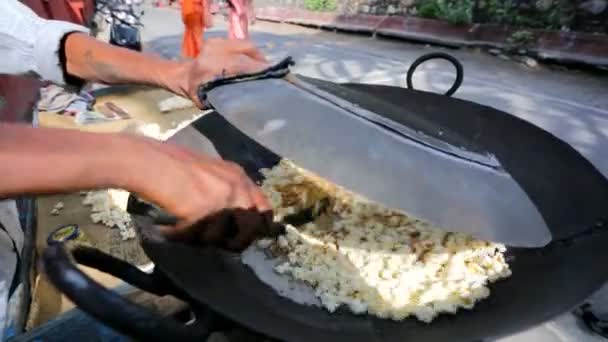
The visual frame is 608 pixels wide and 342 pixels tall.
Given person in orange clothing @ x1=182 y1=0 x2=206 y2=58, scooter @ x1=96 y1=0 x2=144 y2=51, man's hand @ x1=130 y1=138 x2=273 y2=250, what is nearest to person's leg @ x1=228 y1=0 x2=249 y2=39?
person in orange clothing @ x1=182 y1=0 x2=206 y2=58

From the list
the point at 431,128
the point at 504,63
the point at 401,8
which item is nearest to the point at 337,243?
the point at 431,128

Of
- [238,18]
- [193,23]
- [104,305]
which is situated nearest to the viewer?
[104,305]

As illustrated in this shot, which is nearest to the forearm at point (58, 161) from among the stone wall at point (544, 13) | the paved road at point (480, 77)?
the paved road at point (480, 77)

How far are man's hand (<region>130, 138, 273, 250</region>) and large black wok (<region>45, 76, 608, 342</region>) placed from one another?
0.13 m

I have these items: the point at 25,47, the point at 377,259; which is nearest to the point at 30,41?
the point at 25,47

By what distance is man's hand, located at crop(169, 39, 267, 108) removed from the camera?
3.04ft

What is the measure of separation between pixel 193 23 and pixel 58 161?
3.47 m

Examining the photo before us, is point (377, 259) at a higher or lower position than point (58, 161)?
lower

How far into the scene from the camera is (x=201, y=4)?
382cm

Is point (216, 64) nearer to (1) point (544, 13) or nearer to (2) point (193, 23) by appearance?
(2) point (193, 23)

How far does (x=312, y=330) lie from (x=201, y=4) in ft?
11.5

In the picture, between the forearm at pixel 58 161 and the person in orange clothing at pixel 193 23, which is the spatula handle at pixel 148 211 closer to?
the forearm at pixel 58 161

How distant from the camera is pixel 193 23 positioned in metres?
3.82

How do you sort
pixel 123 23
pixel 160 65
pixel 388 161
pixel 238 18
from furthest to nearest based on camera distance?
pixel 123 23
pixel 238 18
pixel 160 65
pixel 388 161
